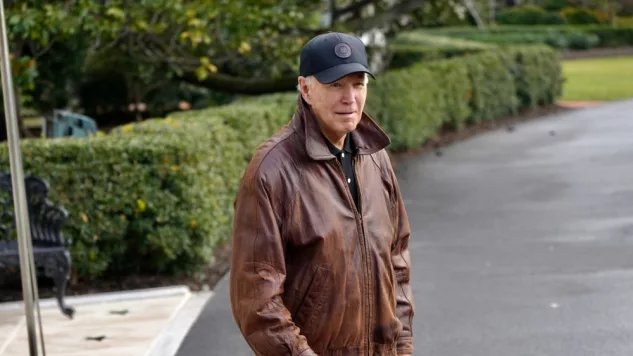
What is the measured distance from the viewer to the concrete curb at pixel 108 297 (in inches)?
340

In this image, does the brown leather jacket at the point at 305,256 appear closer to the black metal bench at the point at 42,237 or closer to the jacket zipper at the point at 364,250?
the jacket zipper at the point at 364,250

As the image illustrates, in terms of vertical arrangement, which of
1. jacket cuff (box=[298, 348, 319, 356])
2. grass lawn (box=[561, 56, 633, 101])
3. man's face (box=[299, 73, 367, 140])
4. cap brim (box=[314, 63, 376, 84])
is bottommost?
grass lawn (box=[561, 56, 633, 101])

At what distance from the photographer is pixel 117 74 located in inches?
725

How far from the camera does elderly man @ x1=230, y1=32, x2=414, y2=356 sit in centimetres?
341

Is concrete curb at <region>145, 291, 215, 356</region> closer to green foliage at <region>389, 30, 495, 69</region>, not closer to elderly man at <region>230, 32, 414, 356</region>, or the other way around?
elderly man at <region>230, 32, 414, 356</region>

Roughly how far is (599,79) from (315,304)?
31592 millimetres

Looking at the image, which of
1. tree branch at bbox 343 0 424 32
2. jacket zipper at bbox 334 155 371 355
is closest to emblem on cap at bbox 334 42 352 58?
jacket zipper at bbox 334 155 371 355

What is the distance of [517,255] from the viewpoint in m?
10.1

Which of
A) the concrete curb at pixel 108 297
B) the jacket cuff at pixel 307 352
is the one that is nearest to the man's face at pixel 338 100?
the jacket cuff at pixel 307 352

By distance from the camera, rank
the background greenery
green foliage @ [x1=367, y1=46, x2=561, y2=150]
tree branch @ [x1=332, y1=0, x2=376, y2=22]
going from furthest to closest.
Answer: tree branch @ [x1=332, y1=0, x2=376, y2=22], green foliage @ [x1=367, y1=46, x2=561, y2=150], the background greenery

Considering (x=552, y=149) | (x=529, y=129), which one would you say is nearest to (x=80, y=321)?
(x=552, y=149)

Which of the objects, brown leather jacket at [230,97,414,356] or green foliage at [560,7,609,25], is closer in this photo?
brown leather jacket at [230,97,414,356]

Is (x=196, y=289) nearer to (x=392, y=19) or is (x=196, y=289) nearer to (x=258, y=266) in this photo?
(x=258, y=266)

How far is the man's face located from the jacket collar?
1.4 inches
